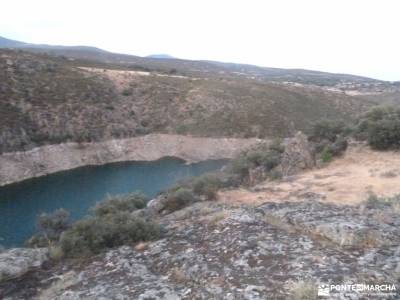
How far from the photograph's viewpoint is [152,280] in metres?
7.97

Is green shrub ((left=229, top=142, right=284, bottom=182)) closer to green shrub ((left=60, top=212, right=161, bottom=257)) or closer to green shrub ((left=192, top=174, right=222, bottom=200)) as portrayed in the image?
green shrub ((left=192, top=174, right=222, bottom=200))

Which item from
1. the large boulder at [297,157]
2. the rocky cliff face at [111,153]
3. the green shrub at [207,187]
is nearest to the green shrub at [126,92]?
the rocky cliff face at [111,153]

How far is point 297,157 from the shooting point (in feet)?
77.6

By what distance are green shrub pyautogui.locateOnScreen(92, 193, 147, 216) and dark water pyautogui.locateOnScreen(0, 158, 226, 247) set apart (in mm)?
9813

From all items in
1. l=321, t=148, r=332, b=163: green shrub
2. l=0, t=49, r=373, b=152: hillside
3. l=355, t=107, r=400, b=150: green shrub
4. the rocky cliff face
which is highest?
l=355, t=107, r=400, b=150: green shrub

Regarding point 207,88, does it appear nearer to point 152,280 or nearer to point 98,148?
point 98,148

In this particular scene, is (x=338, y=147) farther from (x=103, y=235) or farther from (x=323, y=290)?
(x=323, y=290)

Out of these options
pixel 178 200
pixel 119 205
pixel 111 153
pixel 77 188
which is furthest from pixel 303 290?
pixel 111 153

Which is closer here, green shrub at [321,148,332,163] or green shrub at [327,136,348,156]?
green shrub at [321,148,332,163]

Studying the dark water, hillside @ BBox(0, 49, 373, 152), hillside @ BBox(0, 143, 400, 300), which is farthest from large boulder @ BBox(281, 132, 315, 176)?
hillside @ BBox(0, 49, 373, 152)

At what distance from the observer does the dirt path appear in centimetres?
1611

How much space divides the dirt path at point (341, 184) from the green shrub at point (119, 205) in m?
3.72

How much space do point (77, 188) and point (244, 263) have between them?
31963mm

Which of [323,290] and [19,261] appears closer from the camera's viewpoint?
[323,290]
